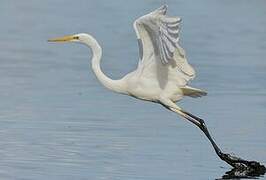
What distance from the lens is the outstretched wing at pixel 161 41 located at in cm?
1211

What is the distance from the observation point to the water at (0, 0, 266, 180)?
12417mm

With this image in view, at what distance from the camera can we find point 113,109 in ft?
49.2

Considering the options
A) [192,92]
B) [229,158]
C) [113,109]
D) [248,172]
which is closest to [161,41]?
[192,92]

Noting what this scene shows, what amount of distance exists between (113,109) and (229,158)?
2.58m

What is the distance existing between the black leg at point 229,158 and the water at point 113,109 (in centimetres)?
16

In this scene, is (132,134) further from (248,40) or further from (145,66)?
(248,40)

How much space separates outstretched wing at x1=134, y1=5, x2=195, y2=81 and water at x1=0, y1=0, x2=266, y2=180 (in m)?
0.88

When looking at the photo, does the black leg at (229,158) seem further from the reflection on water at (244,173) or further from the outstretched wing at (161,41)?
the outstretched wing at (161,41)

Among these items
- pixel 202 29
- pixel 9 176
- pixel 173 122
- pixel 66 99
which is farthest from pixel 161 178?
pixel 202 29

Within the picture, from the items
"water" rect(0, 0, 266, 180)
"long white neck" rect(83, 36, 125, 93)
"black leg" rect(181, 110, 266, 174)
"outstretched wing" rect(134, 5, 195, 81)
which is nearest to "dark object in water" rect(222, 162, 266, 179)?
"black leg" rect(181, 110, 266, 174)

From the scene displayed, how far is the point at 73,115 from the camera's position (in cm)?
1462

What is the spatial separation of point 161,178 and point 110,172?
1.70 feet

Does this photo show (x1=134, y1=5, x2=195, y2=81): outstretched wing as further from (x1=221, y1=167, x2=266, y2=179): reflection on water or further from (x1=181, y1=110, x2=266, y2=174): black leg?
(x1=221, y1=167, x2=266, y2=179): reflection on water

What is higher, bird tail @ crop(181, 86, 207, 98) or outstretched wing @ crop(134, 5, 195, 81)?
outstretched wing @ crop(134, 5, 195, 81)
